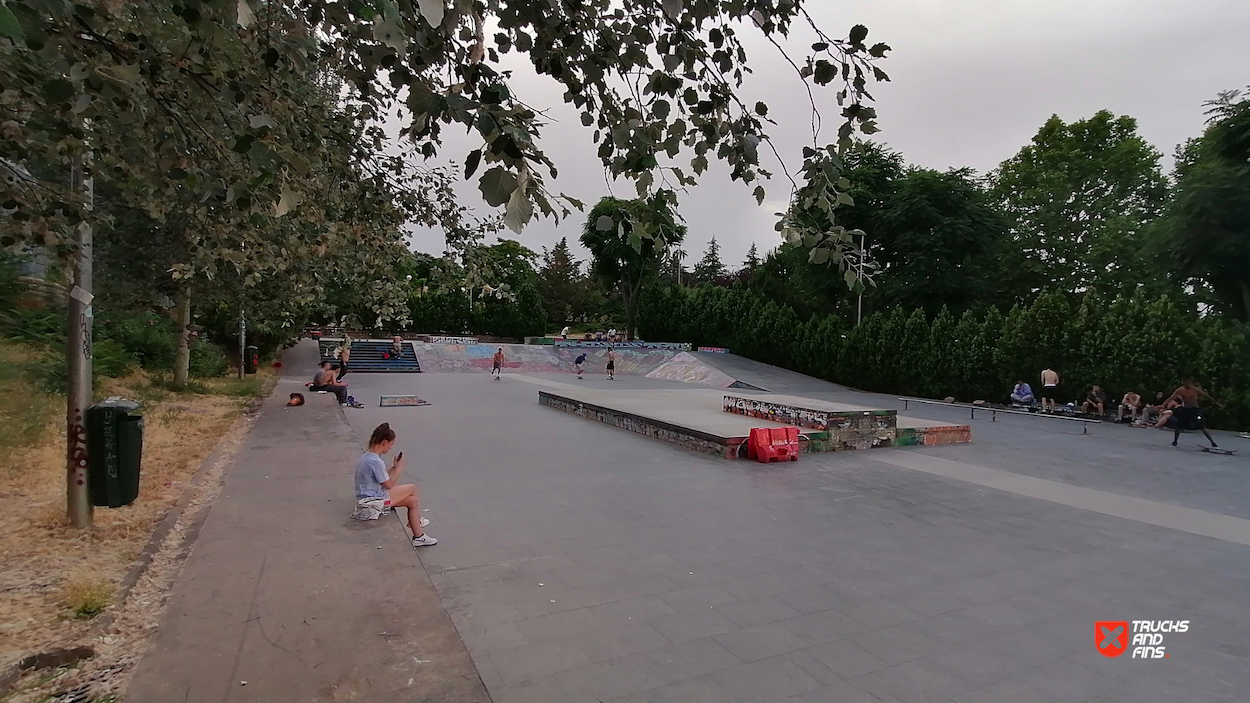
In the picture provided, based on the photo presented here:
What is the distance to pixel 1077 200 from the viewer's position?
30.3 meters

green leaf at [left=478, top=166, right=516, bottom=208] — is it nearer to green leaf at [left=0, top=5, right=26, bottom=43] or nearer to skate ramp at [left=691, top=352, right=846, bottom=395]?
green leaf at [left=0, top=5, right=26, bottom=43]

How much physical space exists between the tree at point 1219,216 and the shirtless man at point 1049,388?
4918mm

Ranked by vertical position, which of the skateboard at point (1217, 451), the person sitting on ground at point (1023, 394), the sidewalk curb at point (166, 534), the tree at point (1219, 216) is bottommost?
the sidewalk curb at point (166, 534)

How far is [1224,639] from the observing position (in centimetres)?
393

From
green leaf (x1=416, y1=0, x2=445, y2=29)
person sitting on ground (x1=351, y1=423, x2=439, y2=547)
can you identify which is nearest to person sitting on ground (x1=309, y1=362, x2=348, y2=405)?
person sitting on ground (x1=351, y1=423, x2=439, y2=547)

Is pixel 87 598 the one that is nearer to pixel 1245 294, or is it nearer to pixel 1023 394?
pixel 1023 394

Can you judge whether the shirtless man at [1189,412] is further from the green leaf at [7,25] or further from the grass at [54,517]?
the green leaf at [7,25]

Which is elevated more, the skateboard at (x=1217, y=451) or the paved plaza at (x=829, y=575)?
the skateboard at (x=1217, y=451)

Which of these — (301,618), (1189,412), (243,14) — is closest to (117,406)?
(301,618)

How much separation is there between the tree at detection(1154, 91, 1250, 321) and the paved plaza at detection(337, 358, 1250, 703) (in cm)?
1208

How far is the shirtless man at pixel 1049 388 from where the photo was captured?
17842 mm

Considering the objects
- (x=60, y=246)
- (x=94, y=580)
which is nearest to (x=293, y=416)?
(x=94, y=580)

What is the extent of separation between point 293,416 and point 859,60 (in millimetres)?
13000

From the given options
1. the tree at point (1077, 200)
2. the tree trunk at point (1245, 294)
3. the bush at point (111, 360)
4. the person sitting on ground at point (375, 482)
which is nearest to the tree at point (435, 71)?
the person sitting on ground at point (375, 482)
